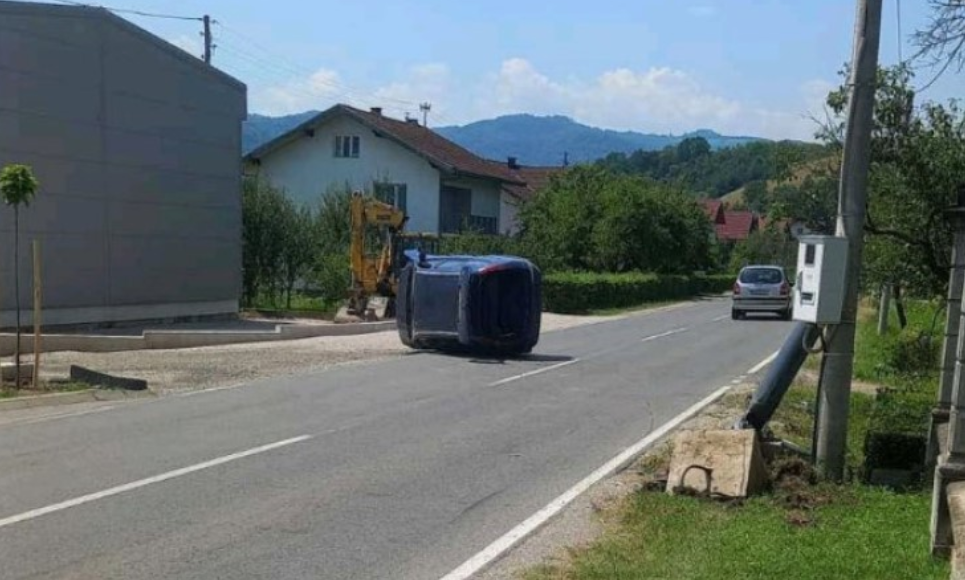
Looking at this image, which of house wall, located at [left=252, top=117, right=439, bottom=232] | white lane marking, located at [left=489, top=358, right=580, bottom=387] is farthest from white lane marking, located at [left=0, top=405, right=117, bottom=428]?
house wall, located at [left=252, top=117, right=439, bottom=232]

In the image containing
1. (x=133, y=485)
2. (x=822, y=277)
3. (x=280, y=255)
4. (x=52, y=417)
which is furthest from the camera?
(x=280, y=255)

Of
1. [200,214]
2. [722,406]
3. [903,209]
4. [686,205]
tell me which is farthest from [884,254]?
[686,205]

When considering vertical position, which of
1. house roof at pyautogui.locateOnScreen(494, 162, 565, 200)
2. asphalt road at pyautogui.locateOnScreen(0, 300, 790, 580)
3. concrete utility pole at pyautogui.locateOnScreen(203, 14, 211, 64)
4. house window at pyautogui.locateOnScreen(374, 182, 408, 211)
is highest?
concrete utility pole at pyautogui.locateOnScreen(203, 14, 211, 64)

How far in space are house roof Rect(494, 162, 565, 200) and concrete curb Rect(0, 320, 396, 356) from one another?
38916 millimetres

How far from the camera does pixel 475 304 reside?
21.7 metres

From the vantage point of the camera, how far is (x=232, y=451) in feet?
35.0

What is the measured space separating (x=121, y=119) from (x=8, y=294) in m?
5.76

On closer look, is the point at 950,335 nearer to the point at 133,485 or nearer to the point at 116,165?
the point at 133,485

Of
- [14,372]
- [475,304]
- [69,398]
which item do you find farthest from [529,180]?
[69,398]

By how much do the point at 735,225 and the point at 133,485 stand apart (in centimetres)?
11144

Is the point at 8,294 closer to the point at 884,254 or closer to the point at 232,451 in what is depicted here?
the point at 232,451

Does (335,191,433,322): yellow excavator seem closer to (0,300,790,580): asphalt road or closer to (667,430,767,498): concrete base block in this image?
(0,300,790,580): asphalt road

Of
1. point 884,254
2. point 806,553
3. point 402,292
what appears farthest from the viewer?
point 402,292

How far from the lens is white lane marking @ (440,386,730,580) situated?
6.82 m
